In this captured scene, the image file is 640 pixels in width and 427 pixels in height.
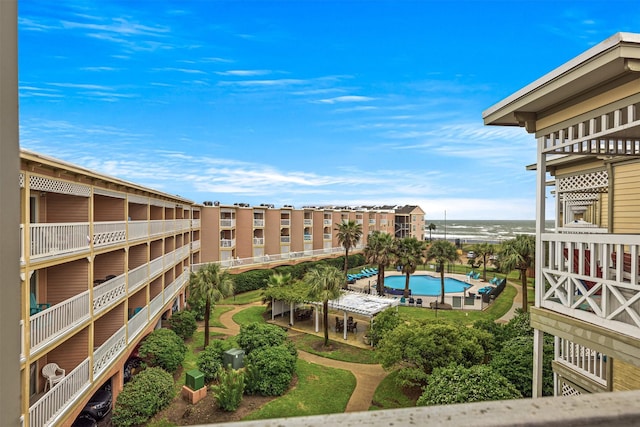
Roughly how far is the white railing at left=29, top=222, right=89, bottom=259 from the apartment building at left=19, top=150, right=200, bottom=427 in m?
0.03

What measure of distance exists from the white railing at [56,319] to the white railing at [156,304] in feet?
24.4

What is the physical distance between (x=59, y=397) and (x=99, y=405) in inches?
131

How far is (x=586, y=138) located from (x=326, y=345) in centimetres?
1788

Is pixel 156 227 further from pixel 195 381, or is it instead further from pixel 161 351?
pixel 195 381

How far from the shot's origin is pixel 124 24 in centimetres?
608

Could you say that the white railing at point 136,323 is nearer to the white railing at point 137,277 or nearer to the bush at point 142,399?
the white railing at point 137,277

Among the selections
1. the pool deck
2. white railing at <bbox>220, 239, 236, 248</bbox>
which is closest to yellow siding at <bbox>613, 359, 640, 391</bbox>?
the pool deck

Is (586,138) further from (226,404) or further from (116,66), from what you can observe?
(226,404)

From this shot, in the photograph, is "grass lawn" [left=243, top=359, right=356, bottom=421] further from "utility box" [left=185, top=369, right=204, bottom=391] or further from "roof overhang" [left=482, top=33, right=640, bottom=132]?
"roof overhang" [left=482, top=33, right=640, bottom=132]

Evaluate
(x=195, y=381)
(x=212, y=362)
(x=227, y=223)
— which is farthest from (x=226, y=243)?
(x=195, y=381)

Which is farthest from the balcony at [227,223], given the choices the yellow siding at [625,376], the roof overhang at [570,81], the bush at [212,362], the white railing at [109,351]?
the yellow siding at [625,376]

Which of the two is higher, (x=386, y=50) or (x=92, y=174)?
(x=386, y=50)

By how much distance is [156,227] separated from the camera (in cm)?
2066

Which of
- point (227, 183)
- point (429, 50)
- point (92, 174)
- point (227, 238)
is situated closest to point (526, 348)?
point (429, 50)
